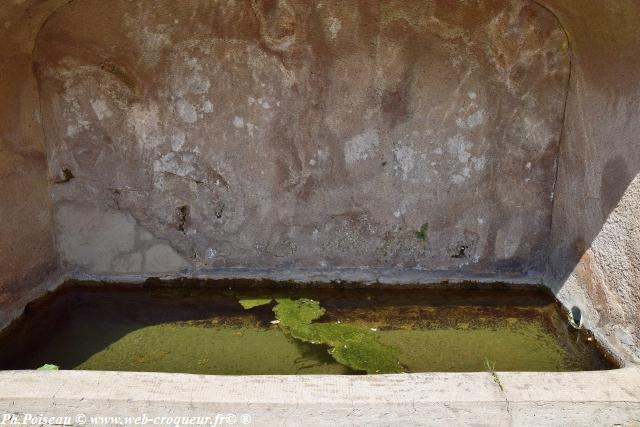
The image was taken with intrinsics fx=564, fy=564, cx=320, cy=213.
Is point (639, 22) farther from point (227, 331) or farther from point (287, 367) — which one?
point (227, 331)

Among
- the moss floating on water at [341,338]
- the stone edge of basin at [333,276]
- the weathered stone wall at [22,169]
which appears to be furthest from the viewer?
the stone edge of basin at [333,276]

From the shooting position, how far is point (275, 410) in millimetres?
1783

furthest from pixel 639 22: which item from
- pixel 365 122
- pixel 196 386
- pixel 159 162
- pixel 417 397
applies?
pixel 159 162

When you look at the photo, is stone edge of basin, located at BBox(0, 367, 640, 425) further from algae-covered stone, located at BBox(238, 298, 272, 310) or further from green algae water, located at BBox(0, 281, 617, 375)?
algae-covered stone, located at BBox(238, 298, 272, 310)

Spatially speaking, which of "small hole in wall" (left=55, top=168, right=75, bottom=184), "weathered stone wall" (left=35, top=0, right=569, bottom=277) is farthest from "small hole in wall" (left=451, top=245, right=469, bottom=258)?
"small hole in wall" (left=55, top=168, right=75, bottom=184)

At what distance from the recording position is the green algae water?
8.00ft

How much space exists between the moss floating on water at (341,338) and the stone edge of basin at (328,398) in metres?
0.49

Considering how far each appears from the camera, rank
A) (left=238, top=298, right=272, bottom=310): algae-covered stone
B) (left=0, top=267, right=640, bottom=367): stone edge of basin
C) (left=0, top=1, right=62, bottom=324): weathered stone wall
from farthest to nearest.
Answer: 1. (left=0, top=267, right=640, bottom=367): stone edge of basin
2. (left=238, top=298, right=272, bottom=310): algae-covered stone
3. (left=0, top=1, right=62, bottom=324): weathered stone wall

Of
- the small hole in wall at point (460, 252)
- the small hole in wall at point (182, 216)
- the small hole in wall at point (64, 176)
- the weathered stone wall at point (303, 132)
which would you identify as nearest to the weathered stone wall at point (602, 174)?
the weathered stone wall at point (303, 132)

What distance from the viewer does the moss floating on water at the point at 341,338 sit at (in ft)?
7.93

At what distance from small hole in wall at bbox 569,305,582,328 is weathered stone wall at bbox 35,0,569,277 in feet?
1.29

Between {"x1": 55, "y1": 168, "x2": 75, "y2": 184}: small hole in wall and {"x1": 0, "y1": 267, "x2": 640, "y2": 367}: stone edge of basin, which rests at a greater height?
{"x1": 55, "y1": 168, "x2": 75, "y2": 184}: small hole in wall

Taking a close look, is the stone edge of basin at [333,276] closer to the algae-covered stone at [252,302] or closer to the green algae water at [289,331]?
the green algae water at [289,331]

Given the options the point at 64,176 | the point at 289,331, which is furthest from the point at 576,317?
the point at 64,176
